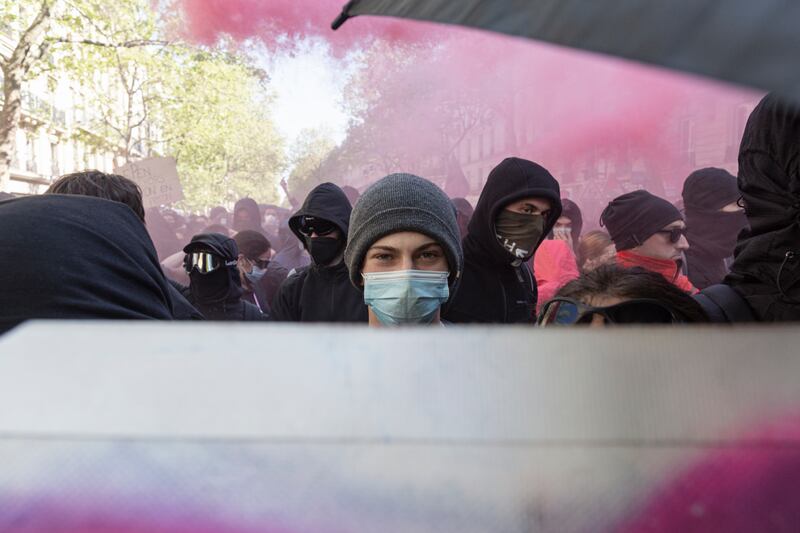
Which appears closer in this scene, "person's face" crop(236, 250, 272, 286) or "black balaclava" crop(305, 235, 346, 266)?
"black balaclava" crop(305, 235, 346, 266)

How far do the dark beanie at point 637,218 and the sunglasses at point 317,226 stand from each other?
4.90ft

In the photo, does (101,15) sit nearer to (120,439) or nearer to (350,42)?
(350,42)

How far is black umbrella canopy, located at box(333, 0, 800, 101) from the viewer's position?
68 centimetres

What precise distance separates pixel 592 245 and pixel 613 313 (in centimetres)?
259

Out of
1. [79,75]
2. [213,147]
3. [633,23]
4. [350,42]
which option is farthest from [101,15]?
[633,23]

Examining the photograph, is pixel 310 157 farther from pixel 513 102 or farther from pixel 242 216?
pixel 513 102

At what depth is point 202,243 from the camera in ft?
11.8

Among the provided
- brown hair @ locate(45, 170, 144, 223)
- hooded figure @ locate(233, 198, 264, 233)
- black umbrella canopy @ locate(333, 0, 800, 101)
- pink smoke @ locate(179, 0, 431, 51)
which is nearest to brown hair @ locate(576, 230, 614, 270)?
pink smoke @ locate(179, 0, 431, 51)

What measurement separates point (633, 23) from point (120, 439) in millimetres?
805

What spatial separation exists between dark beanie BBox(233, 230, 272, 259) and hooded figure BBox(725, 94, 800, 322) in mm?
3955

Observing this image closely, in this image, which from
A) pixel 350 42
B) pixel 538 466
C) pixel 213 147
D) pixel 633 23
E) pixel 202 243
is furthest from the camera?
pixel 213 147

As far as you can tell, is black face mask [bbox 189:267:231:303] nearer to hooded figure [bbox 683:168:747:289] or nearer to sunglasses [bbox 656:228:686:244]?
sunglasses [bbox 656:228:686:244]

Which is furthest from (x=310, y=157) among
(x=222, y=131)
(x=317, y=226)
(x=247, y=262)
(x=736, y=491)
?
(x=736, y=491)

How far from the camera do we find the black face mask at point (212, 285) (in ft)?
11.8
